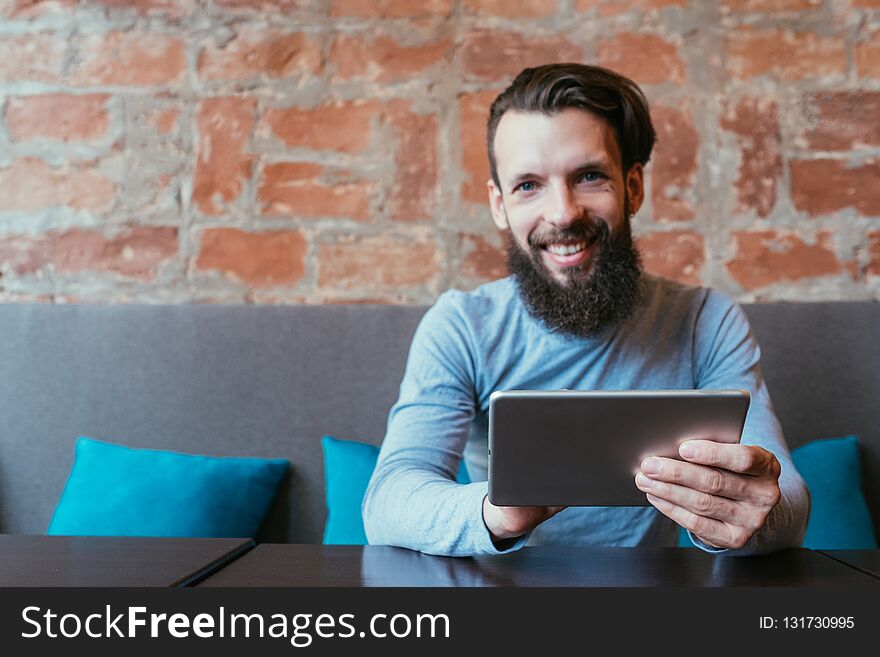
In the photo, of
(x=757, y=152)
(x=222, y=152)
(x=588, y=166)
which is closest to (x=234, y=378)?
(x=222, y=152)

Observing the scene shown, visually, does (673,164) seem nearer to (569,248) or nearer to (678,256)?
(678,256)

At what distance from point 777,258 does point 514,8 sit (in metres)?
0.94

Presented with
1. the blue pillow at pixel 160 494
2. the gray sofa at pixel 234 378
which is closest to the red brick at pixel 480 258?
the gray sofa at pixel 234 378

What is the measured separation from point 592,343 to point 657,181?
0.80 meters

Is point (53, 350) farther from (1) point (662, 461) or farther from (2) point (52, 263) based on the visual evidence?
(1) point (662, 461)

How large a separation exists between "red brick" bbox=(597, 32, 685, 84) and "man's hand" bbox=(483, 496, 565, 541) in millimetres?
1481

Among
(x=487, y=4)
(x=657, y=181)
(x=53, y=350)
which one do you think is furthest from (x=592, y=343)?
(x=53, y=350)

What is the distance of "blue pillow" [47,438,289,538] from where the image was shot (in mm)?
1648

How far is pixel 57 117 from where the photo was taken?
2.13 meters

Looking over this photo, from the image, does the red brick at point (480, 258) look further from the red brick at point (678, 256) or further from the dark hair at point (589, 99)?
the dark hair at point (589, 99)

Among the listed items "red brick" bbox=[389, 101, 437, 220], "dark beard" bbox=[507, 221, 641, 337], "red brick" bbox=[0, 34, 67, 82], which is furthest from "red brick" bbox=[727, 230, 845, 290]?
"red brick" bbox=[0, 34, 67, 82]

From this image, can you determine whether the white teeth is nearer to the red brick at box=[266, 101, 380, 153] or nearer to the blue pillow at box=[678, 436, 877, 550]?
the blue pillow at box=[678, 436, 877, 550]

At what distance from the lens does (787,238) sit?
205cm

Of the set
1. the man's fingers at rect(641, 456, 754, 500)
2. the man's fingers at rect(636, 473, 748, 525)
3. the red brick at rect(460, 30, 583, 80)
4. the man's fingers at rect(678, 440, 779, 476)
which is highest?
the red brick at rect(460, 30, 583, 80)
